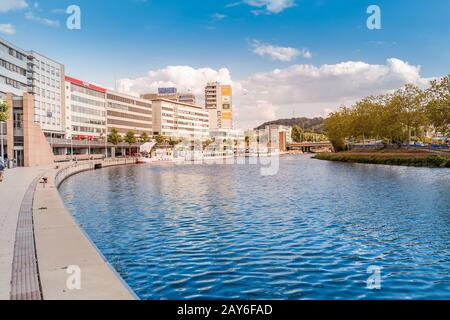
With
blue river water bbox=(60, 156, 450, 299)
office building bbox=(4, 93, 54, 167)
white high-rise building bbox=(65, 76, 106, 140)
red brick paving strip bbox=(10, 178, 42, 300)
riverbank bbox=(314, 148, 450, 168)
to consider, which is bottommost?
blue river water bbox=(60, 156, 450, 299)

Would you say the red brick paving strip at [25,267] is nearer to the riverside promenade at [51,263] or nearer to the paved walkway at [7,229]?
the riverside promenade at [51,263]

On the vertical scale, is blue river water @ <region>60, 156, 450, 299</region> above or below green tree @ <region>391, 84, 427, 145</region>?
below

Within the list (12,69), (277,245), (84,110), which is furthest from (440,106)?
(84,110)

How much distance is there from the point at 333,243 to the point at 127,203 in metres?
21.7

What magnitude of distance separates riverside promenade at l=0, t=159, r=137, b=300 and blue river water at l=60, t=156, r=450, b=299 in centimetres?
186

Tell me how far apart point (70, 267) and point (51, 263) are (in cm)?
93

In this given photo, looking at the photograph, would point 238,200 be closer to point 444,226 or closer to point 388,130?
point 444,226

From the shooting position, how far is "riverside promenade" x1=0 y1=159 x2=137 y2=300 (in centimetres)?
1151

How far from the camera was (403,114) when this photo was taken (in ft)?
344

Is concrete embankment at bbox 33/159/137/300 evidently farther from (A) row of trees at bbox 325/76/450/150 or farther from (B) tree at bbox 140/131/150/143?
(B) tree at bbox 140/131/150/143

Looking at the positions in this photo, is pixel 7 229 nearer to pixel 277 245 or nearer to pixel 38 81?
pixel 277 245

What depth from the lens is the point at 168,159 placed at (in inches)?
6250

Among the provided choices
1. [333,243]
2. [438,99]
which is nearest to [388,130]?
[438,99]

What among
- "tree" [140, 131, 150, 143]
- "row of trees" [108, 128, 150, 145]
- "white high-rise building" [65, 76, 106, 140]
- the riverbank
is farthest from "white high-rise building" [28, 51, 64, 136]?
the riverbank
